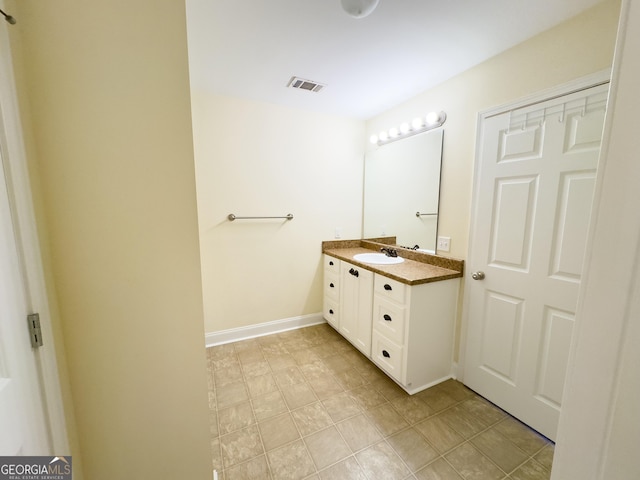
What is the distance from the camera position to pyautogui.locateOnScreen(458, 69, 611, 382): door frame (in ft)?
4.09

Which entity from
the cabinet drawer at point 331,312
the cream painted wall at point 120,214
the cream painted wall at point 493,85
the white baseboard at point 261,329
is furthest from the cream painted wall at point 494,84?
the cream painted wall at point 120,214

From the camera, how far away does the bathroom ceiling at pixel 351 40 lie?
125 centimetres

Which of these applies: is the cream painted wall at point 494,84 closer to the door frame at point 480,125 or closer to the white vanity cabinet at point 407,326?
the door frame at point 480,125

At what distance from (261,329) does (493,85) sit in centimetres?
281

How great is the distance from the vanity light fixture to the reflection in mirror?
0.05 metres

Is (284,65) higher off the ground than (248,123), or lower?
higher

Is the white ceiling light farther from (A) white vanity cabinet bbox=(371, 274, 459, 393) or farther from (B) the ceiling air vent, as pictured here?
(A) white vanity cabinet bbox=(371, 274, 459, 393)

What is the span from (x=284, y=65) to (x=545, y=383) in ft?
8.59

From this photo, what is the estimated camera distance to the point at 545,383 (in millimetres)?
1449

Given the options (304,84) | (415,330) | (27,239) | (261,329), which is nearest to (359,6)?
(304,84)

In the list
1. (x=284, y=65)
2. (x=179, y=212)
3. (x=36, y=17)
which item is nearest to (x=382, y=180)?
(x=284, y=65)

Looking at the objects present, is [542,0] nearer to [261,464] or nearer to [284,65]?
[284,65]
